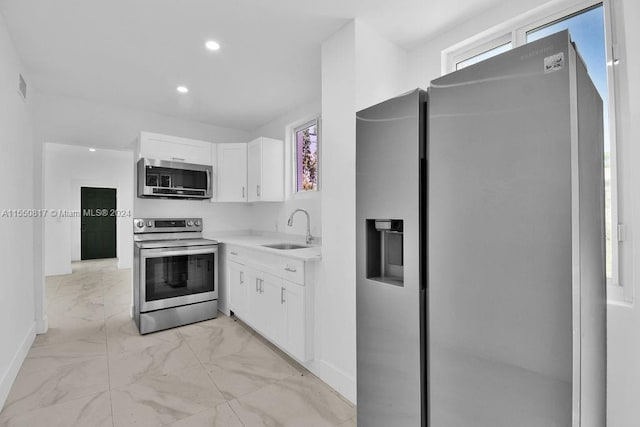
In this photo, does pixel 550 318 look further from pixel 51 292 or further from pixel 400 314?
pixel 51 292

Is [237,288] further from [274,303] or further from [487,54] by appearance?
[487,54]

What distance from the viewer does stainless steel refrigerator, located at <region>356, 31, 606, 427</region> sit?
849mm

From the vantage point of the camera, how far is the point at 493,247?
964 mm

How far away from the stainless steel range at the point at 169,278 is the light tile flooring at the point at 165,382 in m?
0.16

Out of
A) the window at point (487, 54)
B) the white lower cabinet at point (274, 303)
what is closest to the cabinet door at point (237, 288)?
the white lower cabinet at point (274, 303)

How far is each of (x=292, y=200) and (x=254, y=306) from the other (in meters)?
1.31

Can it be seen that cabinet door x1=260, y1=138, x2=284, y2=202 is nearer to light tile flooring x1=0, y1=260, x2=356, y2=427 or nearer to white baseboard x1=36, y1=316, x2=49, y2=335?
light tile flooring x1=0, y1=260, x2=356, y2=427

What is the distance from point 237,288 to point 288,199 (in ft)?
3.85

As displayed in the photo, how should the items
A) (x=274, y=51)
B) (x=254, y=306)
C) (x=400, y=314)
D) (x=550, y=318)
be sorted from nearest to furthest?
1. (x=550, y=318)
2. (x=400, y=314)
3. (x=274, y=51)
4. (x=254, y=306)

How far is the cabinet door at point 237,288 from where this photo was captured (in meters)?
3.12

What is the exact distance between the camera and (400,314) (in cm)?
123

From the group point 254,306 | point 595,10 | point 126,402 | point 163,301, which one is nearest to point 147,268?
point 163,301

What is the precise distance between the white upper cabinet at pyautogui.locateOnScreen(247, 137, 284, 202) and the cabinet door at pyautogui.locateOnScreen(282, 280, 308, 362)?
1506 mm

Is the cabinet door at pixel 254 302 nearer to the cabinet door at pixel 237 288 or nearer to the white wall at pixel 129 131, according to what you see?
the cabinet door at pixel 237 288
